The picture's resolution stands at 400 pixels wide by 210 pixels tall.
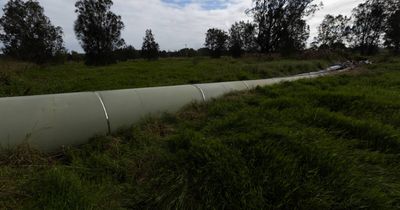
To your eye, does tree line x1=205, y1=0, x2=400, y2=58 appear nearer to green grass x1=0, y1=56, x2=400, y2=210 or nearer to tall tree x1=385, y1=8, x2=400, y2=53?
tall tree x1=385, y1=8, x2=400, y2=53

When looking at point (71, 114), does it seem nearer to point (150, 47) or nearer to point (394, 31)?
point (150, 47)

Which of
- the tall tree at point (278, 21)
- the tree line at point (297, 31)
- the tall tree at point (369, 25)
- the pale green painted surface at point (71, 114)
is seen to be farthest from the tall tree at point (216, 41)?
the pale green painted surface at point (71, 114)

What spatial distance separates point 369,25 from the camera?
36.7 meters

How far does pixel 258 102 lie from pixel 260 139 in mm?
1596

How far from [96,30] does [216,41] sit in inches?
921

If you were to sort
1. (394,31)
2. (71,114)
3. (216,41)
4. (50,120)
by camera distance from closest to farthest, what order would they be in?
(50,120) < (71,114) < (394,31) < (216,41)

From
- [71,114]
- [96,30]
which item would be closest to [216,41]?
[96,30]

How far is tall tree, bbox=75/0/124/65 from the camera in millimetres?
22750

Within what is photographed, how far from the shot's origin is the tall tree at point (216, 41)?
40.0 m

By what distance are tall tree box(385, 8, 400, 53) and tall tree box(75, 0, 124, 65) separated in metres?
39.8

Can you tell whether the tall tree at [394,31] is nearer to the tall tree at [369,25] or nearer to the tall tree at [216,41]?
the tall tree at [369,25]

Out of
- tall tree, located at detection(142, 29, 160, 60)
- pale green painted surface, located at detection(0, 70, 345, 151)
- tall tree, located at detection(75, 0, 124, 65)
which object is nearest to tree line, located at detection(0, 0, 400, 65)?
tall tree, located at detection(75, 0, 124, 65)

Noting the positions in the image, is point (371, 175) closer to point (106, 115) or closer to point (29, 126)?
point (106, 115)

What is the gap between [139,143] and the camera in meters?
2.72
